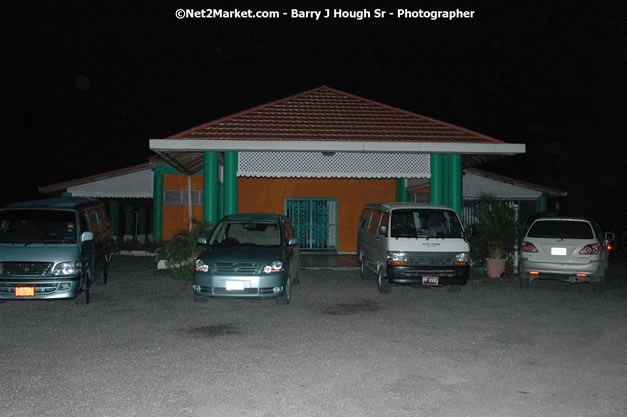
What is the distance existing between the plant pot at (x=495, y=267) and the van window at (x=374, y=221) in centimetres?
318

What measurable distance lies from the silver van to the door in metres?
11.0

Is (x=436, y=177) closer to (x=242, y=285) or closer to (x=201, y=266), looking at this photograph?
(x=242, y=285)

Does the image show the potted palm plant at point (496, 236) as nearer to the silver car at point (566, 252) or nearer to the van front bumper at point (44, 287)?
the silver car at point (566, 252)

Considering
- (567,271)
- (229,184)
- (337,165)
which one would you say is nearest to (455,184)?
(337,165)

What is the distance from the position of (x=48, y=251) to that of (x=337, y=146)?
25.1 ft

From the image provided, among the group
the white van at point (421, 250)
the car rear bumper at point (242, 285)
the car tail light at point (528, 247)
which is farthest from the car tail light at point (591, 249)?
the car rear bumper at point (242, 285)

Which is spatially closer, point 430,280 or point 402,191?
point 430,280

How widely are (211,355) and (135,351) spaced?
979mm

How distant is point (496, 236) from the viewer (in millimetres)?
14633

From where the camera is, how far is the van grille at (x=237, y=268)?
10.3 meters

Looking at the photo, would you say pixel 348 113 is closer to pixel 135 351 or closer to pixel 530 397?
pixel 135 351

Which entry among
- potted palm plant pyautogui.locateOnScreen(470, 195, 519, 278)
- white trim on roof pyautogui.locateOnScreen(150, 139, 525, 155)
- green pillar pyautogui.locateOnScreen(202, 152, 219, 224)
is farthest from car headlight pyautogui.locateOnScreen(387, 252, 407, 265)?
green pillar pyautogui.locateOnScreen(202, 152, 219, 224)

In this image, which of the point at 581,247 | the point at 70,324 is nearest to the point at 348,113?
the point at 581,247

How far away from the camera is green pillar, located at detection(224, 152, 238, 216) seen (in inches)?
622
